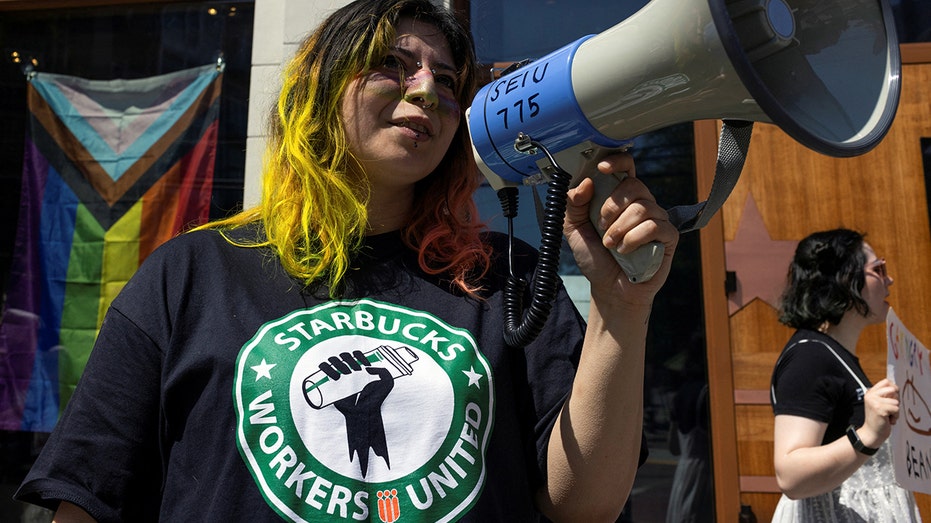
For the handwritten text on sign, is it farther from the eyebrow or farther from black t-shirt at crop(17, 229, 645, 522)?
the eyebrow

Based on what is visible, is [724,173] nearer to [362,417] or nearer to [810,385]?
[362,417]

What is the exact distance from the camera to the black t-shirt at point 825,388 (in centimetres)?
231

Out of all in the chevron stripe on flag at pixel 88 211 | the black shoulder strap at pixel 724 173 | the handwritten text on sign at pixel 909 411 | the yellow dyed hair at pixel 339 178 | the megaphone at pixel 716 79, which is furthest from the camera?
the chevron stripe on flag at pixel 88 211

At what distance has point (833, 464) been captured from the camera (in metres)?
2.16

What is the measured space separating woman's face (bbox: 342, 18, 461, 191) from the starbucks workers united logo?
0.99 feet

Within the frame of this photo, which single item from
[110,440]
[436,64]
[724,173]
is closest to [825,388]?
[724,173]

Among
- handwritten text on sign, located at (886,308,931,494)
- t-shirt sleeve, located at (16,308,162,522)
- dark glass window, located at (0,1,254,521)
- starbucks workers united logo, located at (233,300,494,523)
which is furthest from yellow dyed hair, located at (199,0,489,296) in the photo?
dark glass window, located at (0,1,254,521)

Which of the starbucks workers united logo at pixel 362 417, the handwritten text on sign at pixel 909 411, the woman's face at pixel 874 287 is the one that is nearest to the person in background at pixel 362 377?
the starbucks workers united logo at pixel 362 417

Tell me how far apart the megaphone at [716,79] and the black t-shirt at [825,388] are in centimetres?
149

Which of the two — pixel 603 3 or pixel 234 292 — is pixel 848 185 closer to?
pixel 603 3

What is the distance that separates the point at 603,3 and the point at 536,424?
8.53 ft

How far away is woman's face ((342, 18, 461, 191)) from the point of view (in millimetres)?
1379

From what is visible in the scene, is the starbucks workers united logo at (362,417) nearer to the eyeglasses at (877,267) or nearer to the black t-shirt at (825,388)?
the black t-shirt at (825,388)

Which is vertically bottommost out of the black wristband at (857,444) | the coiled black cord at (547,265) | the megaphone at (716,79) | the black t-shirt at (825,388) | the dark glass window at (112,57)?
the black wristband at (857,444)
